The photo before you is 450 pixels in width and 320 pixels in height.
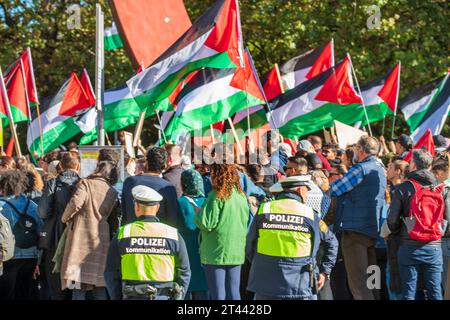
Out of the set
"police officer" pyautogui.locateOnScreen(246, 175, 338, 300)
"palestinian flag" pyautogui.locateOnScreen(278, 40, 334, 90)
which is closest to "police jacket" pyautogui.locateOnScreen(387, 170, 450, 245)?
"police officer" pyautogui.locateOnScreen(246, 175, 338, 300)

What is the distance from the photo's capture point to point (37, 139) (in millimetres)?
15711

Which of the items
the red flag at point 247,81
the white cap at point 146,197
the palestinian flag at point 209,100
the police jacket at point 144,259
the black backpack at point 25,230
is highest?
the red flag at point 247,81

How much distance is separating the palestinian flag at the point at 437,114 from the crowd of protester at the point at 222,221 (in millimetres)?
5410

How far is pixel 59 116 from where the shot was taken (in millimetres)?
15914

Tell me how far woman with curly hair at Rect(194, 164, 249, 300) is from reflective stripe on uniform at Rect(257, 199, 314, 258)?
0.86 meters

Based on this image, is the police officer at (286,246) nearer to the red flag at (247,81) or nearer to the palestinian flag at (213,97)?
the palestinian flag at (213,97)

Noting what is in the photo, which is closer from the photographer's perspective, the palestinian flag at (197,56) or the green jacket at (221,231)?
the green jacket at (221,231)

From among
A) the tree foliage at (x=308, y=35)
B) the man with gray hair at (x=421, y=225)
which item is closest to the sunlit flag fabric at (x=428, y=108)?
the tree foliage at (x=308, y=35)

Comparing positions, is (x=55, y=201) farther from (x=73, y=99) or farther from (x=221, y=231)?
(x=73, y=99)

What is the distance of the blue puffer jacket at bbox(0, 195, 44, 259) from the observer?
906 centimetres

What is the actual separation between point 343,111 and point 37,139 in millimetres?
5479

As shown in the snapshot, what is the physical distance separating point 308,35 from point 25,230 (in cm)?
1423

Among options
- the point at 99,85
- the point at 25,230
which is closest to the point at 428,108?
the point at 99,85

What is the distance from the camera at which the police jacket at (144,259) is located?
6668 millimetres
